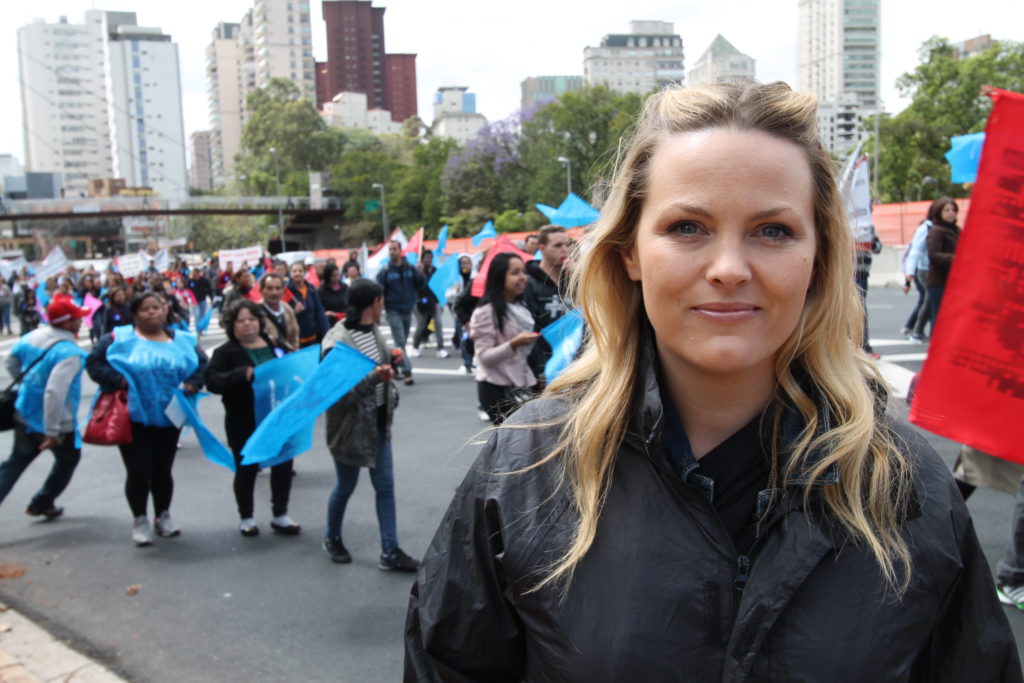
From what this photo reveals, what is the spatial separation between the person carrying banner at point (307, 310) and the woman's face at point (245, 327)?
477 centimetres

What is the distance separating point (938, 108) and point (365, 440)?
56829mm

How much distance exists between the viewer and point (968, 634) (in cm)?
133

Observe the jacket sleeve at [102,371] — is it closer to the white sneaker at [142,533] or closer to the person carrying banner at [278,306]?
the white sneaker at [142,533]

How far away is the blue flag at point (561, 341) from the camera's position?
5113 mm

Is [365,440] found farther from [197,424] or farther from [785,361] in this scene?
[785,361]

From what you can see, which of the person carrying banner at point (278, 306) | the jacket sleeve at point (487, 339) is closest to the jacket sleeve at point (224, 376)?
the jacket sleeve at point (487, 339)

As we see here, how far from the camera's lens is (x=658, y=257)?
4.62 feet

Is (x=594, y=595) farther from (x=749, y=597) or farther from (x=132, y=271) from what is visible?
(x=132, y=271)

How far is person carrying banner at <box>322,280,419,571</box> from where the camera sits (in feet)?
16.8

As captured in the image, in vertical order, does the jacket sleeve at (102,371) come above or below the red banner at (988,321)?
below

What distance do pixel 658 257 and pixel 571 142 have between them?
220 ft

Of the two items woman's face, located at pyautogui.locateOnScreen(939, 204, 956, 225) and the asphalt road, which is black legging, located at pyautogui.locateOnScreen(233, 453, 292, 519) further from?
woman's face, located at pyautogui.locateOnScreen(939, 204, 956, 225)

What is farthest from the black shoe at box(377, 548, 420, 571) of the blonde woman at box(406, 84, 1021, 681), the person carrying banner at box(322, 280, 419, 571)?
the blonde woman at box(406, 84, 1021, 681)

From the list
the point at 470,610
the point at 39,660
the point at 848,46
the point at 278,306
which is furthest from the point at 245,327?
the point at 848,46
